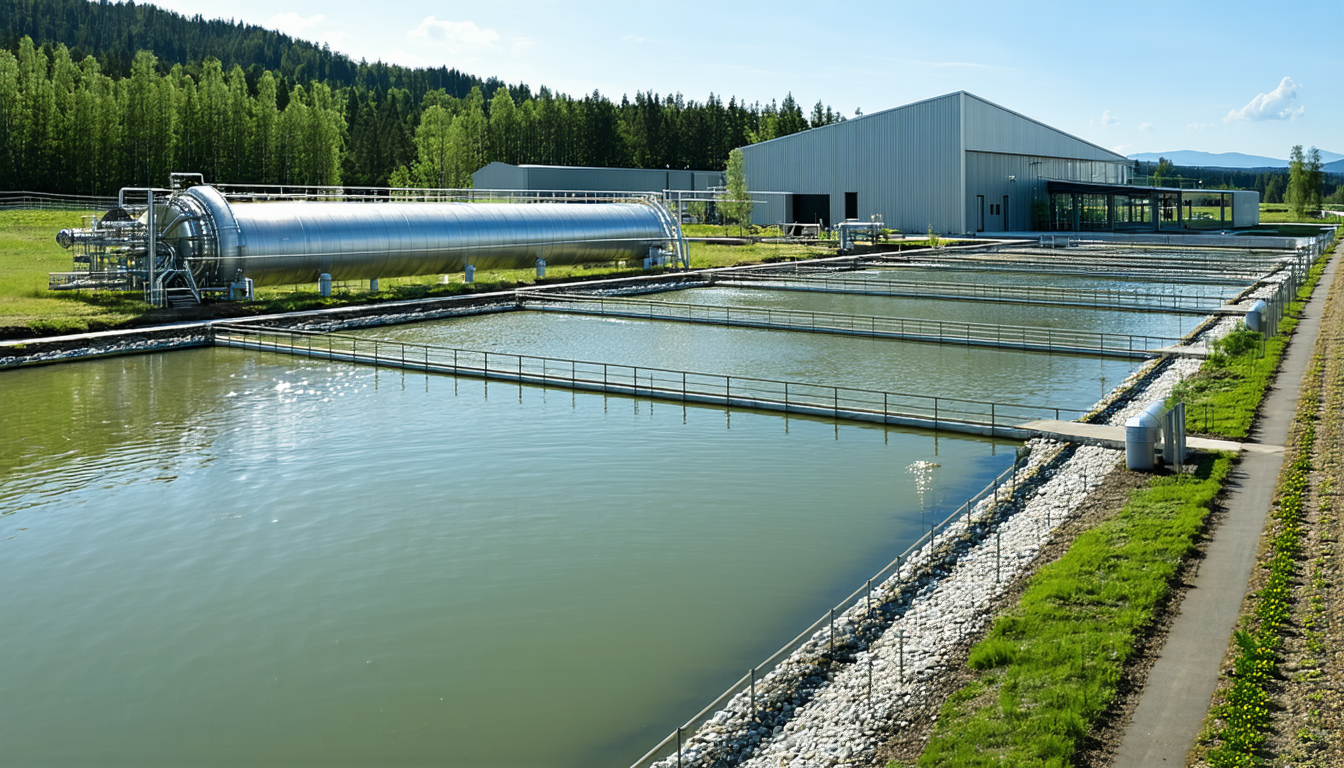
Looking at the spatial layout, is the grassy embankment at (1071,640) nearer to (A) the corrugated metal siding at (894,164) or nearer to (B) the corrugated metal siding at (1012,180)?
(A) the corrugated metal siding at (894,164)

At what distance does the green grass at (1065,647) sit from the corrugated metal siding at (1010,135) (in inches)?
3204

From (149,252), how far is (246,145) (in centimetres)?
7599

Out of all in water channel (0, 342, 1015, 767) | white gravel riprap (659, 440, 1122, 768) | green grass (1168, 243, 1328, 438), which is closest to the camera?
white gravel riprap (659, 440, 1122, 768)

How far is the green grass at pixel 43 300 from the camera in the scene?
Result: 41519 millimetres

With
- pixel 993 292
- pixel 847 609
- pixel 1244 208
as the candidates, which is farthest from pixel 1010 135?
pixel 847 609

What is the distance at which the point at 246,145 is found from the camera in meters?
118

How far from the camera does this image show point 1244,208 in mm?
112438

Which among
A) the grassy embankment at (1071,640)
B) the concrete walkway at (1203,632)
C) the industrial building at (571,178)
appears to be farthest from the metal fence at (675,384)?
the industrial building at (571,178)

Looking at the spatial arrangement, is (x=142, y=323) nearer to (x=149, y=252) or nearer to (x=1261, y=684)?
(x=149, y=252)

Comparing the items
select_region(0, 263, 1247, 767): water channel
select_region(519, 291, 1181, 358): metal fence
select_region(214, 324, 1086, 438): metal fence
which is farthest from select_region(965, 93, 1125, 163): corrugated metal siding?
select_region(214, 324, 1086, 438): metal fence

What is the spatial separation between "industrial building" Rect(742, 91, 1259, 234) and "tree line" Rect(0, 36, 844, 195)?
5110 cm

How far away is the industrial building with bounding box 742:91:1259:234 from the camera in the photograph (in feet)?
312

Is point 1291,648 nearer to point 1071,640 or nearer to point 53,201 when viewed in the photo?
point 1071,640

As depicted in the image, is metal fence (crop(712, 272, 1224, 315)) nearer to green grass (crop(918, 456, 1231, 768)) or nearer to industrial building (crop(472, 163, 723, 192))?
green grass (crop(918, 456, 1231, 768))
